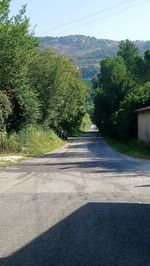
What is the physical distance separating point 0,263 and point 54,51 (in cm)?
5816

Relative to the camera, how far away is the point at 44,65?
2254 inches

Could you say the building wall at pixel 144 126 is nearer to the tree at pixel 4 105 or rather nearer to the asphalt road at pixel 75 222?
the tree at pixel 4 105

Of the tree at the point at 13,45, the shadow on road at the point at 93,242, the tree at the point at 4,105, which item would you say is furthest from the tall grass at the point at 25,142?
the shadow on road at the point at 93,242

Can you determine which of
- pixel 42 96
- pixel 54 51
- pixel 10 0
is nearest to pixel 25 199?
pixel 10 0

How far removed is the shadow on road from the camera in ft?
23.5

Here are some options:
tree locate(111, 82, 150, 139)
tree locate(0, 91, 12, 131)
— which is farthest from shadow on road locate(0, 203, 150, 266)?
tree locate(111, 82, 150, 139)

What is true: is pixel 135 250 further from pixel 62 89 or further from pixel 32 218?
pixel 62 89

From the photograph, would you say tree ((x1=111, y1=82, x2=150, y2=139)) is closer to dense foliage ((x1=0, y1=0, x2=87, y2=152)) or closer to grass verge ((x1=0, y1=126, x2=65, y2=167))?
dense foliage ((x1=0, y1=0, x2=87, y2=152))

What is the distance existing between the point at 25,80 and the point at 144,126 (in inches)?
593

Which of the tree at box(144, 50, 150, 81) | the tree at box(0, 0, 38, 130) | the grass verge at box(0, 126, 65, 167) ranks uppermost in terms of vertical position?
the tree at box(144, 50, 150, 81)

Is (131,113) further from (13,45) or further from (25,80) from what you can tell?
(13,45)

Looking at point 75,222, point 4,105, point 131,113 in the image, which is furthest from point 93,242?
point 131,113

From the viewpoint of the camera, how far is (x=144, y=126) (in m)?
49.7

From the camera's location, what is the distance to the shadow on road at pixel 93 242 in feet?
23.5
